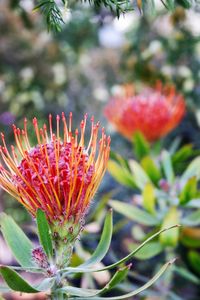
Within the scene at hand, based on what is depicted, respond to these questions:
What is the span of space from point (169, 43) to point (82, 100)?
1.19 m

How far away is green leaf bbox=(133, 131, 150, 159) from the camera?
1817 mm

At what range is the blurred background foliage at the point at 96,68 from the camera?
Answer: 2.85 metres

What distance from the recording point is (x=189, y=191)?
1.54 metres

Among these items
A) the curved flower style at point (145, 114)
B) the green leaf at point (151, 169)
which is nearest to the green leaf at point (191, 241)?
the green leaf at point (151, 169)

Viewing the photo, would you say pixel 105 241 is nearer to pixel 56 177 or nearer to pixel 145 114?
pixel 56 177

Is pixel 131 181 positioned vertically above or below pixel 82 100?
below

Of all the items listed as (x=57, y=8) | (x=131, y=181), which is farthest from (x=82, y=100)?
(x=57, y=8)

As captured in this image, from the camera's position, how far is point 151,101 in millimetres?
1915

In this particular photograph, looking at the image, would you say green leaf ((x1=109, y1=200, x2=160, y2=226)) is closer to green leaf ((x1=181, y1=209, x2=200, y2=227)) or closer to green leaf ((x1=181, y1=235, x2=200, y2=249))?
green leaf ((x1=181, y1=209, x2=200, y2=227))

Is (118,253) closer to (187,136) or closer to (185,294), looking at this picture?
(185,294)

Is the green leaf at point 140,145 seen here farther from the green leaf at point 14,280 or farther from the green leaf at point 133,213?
the green leaf at point 14,280

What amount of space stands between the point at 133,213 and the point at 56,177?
0.70 metres

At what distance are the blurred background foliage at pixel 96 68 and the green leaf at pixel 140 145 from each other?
2.08 feet

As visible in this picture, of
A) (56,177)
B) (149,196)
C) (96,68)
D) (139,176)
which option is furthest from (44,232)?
(96,68)
